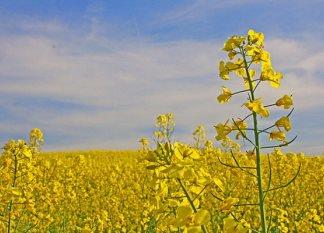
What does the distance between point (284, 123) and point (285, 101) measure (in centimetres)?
16

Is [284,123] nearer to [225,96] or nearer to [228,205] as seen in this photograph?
[225,96]

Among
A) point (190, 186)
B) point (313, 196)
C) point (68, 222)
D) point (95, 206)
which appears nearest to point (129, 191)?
point (95, 206)

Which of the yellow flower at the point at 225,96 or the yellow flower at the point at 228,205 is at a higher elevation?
the yellow flower at the point at 225,96

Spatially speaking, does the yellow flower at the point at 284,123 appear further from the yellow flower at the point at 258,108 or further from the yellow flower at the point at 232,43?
the yellow flower at the point at 232,43

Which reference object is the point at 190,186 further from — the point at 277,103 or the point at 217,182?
the point at 277,103

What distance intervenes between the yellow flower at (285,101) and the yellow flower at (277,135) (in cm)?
18

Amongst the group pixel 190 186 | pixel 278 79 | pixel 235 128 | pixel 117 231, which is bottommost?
pixel 117 231

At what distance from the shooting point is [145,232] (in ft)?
28.4

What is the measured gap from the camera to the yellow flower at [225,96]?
11.3 ft

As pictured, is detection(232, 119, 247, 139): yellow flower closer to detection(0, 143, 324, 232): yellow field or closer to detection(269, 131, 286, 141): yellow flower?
detection(269, 131, 286, 141): yellow flower

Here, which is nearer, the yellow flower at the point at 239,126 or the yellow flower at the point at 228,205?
the yellow flower at the point at 228,205

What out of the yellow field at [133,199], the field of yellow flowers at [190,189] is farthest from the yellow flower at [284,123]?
the yellow field at [133,199]

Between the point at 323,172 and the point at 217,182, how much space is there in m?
10.5

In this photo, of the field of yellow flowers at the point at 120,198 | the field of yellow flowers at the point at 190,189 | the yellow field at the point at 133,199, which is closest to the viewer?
the field of yellow flowers at the point at 190,189
